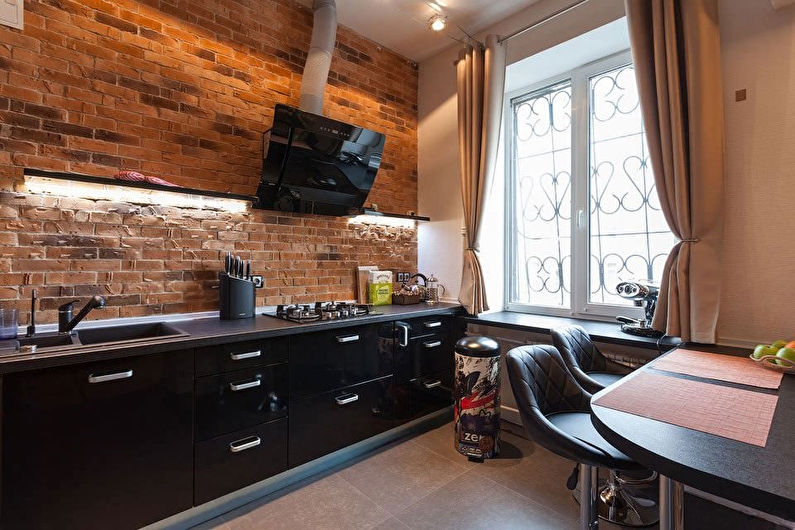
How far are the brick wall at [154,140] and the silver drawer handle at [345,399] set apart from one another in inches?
34.2

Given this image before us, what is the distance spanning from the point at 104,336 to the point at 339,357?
1253 mm

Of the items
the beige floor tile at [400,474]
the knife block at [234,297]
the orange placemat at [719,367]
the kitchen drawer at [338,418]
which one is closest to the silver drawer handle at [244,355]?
the kitchen drawer at [338,418]

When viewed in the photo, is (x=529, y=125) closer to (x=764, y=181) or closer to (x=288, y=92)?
(x=764, y=181)

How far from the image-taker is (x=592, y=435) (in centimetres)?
164

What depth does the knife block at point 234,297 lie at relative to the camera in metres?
2.37

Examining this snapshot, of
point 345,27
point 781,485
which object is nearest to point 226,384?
point 781,485

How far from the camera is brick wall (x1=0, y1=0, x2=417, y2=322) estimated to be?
6.34ft

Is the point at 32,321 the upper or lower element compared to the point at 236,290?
lower

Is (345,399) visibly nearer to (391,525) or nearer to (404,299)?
(391,525)

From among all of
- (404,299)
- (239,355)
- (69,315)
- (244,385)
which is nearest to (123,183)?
(69,315)

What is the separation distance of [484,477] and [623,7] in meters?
3.07

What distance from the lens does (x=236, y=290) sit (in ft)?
7.88

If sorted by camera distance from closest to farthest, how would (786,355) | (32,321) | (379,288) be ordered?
(786,355), (32,321), (379,288)

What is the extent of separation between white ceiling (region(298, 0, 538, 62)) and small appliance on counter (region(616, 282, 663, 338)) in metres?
2.22
